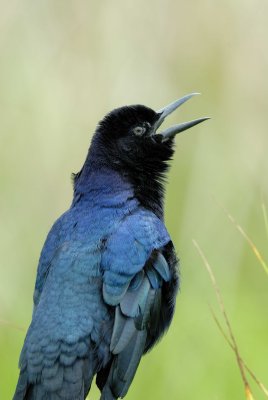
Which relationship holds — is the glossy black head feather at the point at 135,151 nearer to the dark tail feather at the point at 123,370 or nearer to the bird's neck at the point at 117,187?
the bird's neck at the point at 117,187

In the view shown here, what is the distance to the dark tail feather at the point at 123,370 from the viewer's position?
4.15 metres

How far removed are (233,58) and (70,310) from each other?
221cm

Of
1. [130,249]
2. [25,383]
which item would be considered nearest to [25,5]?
[130,249]

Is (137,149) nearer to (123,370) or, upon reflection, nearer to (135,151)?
(135,151)

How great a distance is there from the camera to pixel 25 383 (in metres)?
4.07

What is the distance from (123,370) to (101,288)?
31 cm

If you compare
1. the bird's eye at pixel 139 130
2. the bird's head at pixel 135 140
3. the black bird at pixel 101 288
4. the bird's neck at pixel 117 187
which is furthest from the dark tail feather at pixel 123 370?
the bird's eye at pixel 139 130

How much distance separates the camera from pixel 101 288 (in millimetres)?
4230

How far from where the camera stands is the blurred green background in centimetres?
534

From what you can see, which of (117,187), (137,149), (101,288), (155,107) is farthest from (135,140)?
(155,107)

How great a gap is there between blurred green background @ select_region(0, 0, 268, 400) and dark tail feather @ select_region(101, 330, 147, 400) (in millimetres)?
919

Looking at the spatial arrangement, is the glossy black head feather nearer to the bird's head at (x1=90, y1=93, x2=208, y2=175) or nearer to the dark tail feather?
the bird's head at (x1=90, y1=93, x2=208, y2=175)

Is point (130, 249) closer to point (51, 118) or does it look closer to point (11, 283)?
point (11, 283)

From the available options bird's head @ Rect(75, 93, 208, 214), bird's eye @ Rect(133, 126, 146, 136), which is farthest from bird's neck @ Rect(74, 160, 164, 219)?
bird's eye @ Rect(133, 126, 146, 136)
